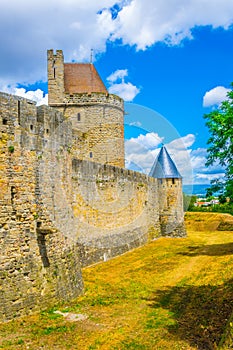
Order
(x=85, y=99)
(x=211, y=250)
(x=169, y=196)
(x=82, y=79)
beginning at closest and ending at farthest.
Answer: (x=211, y=250) → (x=85, y=99) → (x=82, y=79) → (x=169, y=196)

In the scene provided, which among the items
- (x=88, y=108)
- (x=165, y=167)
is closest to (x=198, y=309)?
(x=88, y=108)

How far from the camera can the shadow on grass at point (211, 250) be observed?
18.9 m

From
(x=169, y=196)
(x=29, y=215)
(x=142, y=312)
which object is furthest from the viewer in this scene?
(x=169, y=196)

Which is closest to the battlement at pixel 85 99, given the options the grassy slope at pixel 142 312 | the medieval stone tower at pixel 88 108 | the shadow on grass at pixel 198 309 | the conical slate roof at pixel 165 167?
the medieval stone tower at pixel 88 108

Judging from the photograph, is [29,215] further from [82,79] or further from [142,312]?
[82,79]

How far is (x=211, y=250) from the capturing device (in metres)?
20.2

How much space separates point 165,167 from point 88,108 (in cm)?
698

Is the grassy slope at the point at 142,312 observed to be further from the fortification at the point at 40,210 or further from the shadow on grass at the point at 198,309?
the fortification at the point at 40,210

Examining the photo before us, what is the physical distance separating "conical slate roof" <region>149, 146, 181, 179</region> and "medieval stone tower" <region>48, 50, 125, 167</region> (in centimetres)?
319

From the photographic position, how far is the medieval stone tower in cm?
2370

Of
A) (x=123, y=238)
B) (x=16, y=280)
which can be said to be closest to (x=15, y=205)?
(x=16, y=280)

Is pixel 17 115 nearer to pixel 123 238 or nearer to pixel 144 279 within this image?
pixel 144 279

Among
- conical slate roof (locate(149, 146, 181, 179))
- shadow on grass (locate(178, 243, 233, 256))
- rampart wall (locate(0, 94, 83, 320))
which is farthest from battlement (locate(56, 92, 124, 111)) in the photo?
rampart wall (locate(0, 94, 83, 320))

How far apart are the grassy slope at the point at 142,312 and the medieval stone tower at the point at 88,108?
9.60 metres
